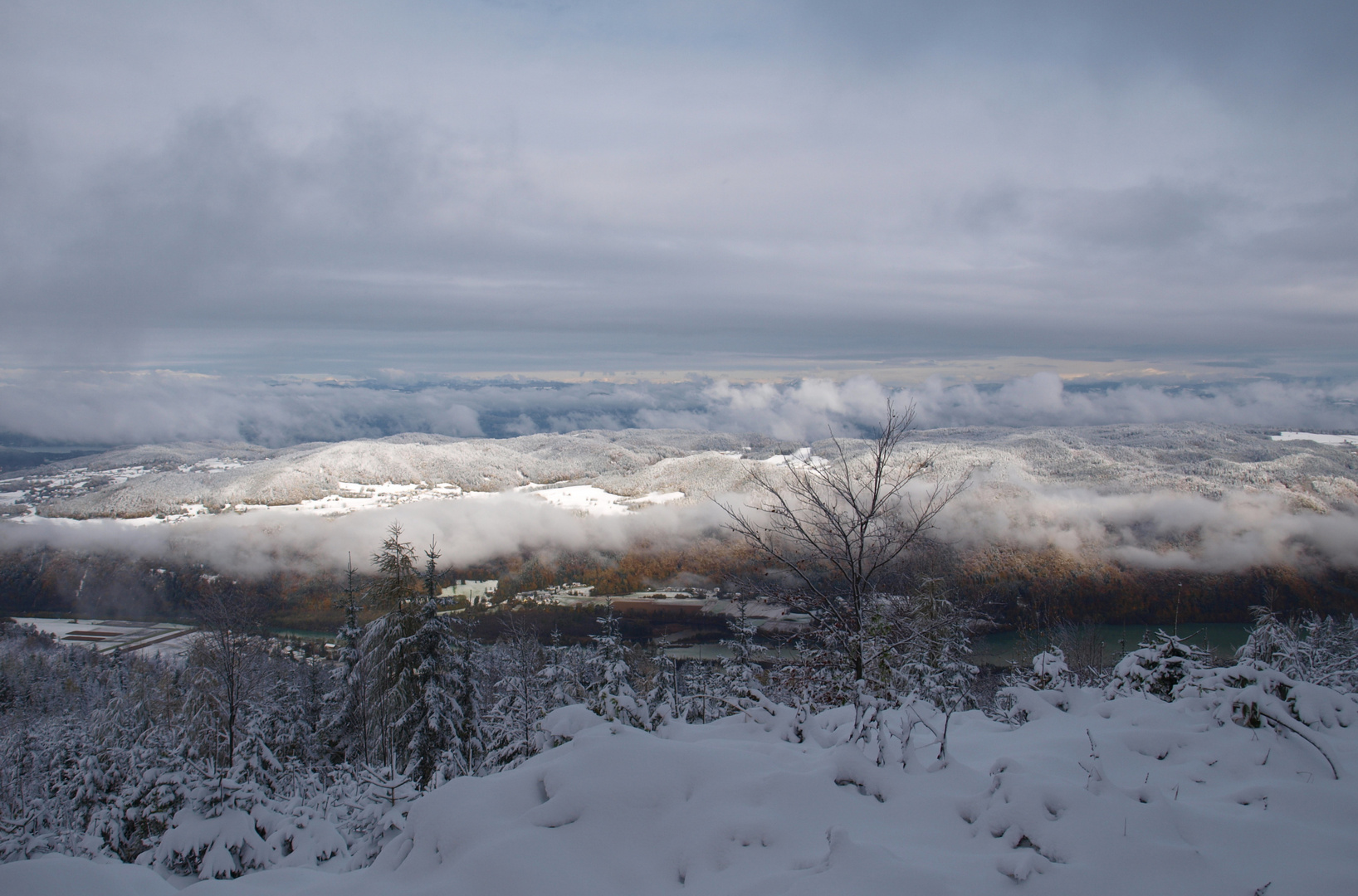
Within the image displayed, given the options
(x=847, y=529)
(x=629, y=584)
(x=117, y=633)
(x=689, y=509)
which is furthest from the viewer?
(x=689, y=509)

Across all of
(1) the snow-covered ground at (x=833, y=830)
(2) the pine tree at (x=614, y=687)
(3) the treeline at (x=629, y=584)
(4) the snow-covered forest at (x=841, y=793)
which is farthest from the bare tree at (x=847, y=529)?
(3) the treeline at (x=629, y=584)

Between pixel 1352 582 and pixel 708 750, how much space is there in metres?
156

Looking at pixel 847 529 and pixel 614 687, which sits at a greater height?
pixel 847 529

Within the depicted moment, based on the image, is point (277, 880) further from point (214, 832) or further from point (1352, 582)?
point (1352, 582)

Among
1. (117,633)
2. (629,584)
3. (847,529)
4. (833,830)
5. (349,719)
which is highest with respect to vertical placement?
(847,529)

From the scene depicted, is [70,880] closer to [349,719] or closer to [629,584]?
[349,719]

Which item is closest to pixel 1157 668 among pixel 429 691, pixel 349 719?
pixel 429 691

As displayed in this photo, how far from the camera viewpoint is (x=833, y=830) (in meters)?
2.88

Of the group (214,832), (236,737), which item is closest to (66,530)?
(236,737)

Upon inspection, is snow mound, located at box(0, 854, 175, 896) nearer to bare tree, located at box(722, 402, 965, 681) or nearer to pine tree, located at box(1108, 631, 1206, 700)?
bare tree, located at box(722, 402, 965, 681)

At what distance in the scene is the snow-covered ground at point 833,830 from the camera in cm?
273

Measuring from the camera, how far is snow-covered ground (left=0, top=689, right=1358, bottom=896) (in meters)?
2.73

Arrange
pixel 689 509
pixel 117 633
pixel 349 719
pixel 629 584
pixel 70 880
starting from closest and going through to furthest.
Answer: pixel 70 880 < pixel 349 719 < pixel 117 633 < pixel 629 584 < pixel 689 509

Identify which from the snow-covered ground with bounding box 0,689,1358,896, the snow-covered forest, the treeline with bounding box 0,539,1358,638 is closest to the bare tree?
the snow-covered forest
